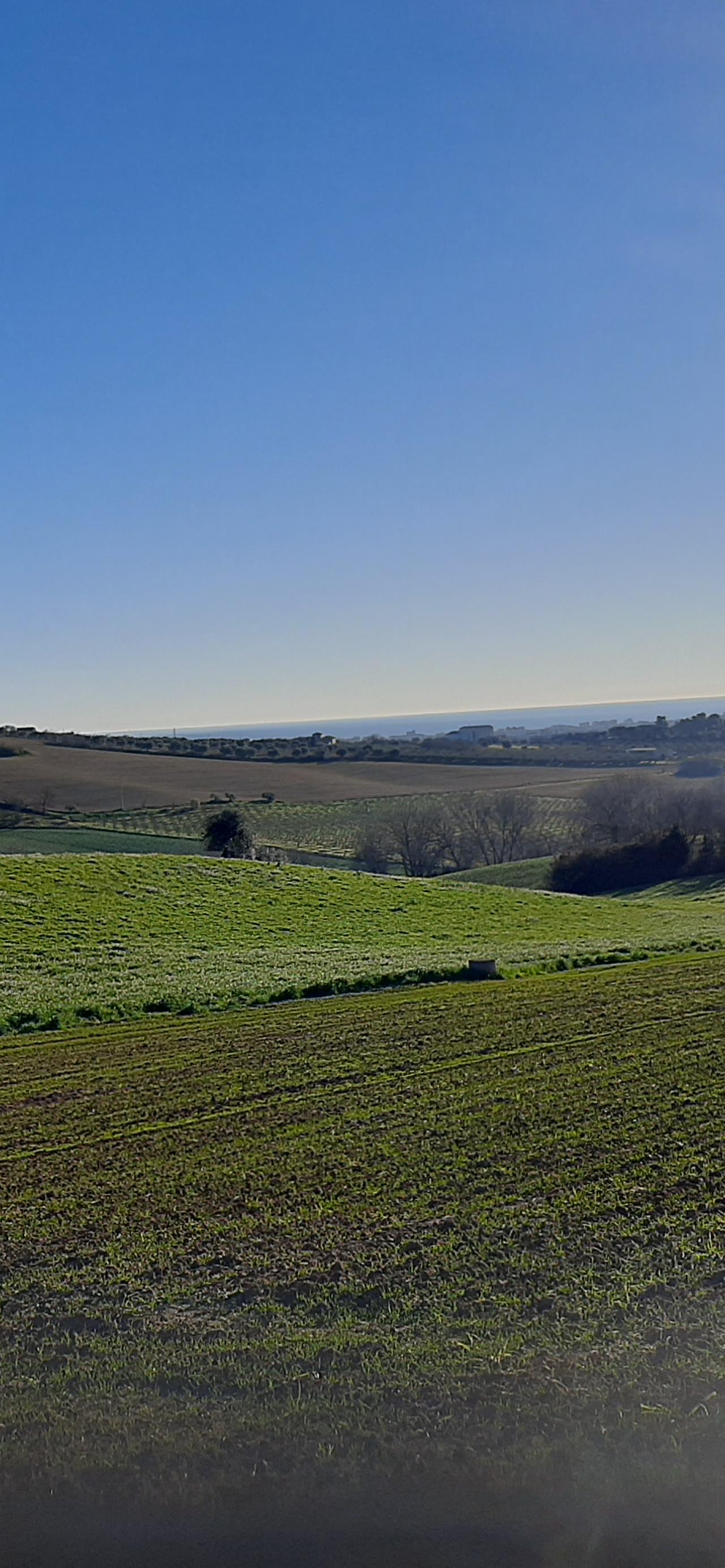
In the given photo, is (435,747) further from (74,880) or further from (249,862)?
(74,880)

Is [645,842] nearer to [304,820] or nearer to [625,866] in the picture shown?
[625,866]

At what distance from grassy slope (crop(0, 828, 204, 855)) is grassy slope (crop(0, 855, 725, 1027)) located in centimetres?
671

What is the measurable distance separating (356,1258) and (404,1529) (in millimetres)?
2755

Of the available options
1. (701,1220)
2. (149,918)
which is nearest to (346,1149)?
(701,1220)

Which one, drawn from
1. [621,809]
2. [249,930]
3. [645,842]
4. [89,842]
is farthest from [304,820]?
[249,930]

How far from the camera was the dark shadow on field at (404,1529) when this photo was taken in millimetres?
4832

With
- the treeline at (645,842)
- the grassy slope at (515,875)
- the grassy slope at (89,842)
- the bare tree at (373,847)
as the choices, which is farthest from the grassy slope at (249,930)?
the bare tree at (373,847)

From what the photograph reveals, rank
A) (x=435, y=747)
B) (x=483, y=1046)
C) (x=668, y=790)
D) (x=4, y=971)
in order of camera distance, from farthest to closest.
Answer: (x=435, y=747) < (x=668, y=790) < (x=4, y=971) < (x=483, y=1046)

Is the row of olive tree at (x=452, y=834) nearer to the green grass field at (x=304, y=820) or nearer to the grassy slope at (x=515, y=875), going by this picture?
the green grass field at (x=304, y=820)

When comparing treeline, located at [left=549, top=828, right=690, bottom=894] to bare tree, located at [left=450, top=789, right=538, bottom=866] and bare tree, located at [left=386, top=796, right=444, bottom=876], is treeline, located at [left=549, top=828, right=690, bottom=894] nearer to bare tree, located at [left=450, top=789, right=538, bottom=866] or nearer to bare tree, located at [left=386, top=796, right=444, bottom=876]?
bare tree, located at [left=386, top=796, right=444, bottom=876]

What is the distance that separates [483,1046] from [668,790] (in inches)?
2497

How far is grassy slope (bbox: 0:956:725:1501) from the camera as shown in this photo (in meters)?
5.85

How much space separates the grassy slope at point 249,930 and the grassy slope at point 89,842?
6713mm

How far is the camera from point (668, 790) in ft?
250
